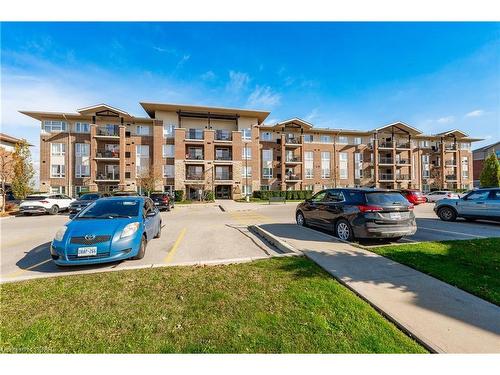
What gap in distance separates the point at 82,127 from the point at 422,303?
42555 mm

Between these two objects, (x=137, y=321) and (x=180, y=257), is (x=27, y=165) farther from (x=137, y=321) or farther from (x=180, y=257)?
(x=137, y=321)

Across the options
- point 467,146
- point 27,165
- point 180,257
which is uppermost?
point 467,146

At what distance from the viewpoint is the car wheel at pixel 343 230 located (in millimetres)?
6941

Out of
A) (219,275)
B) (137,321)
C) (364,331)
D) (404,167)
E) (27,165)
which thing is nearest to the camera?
(364,331)

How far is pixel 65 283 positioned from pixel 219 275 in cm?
270

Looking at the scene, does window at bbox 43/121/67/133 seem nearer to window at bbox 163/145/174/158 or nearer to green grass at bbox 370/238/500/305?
window at bbox 163/145/174/158

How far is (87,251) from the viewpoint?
4750mm

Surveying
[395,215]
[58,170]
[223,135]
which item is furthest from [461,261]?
[58,170]

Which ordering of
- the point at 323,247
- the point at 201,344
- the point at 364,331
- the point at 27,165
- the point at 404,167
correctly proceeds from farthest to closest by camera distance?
1. the point at 404,167
2. the point at 27,165
3. the point at 323,247
4. the point at 364,331
5. the point at 201,344

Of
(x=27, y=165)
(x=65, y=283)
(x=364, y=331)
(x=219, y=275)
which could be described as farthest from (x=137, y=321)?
(x=27, y=165)

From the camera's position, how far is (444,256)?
17.8ft

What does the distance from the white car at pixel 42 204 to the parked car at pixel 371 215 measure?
20.3 m

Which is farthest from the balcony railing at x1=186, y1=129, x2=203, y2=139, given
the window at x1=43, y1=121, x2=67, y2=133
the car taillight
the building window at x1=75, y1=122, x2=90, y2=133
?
the car taillight

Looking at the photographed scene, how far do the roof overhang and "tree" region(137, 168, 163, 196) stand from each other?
30.5ft
